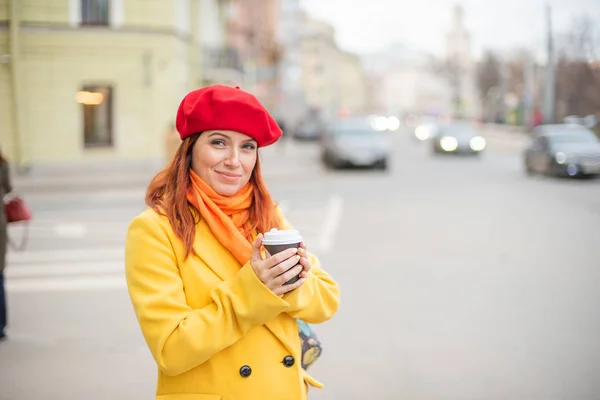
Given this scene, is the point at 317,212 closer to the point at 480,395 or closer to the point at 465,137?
the point at 480,395

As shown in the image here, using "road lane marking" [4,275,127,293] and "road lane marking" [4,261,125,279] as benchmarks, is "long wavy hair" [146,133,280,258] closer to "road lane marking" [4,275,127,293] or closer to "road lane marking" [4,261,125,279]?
"road lane marking" [4,275,127,293]

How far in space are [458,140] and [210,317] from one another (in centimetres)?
3370

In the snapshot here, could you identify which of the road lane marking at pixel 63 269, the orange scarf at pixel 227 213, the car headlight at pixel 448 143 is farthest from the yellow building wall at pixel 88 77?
the orange scarf at pixel 227 213

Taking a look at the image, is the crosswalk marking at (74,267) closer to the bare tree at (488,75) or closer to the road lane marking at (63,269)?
the road lane marking at (63,269)

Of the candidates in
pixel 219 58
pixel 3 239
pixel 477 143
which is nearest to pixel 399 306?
pixel 3 239

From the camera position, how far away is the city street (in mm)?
4934

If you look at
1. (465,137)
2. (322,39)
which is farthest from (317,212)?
(322,39)

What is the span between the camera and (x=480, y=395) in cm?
461

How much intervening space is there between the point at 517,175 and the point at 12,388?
21.2 m

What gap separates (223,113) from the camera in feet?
7.29

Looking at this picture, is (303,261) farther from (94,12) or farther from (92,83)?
(94,12)

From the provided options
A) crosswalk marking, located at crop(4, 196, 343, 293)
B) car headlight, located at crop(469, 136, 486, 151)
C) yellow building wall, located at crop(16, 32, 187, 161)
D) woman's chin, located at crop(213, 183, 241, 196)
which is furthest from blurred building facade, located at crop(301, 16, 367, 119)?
woman's chin, located at crop(213, 183, 241, 196)

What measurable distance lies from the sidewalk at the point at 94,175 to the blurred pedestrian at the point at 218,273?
17367 millimetres

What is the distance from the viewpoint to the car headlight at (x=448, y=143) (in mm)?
34875
